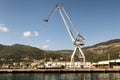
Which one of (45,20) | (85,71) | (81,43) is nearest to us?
(85,71)

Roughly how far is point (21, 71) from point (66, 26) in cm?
4217

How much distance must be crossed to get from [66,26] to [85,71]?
35.0 meters

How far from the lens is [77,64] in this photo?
160 m

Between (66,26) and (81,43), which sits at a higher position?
(66,26)

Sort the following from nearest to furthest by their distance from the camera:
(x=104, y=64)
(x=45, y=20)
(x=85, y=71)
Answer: (x=85, y=71)
(x=45, y=20)
(x=104, y=64)

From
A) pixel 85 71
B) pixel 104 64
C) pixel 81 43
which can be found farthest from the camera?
pixel 104 64

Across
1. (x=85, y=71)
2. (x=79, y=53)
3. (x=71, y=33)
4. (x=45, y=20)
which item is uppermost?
(x=45, y=20)

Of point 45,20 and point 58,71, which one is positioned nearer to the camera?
point 58,71

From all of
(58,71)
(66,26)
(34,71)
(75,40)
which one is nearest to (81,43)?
(75,40)

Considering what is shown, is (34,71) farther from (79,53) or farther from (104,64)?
(104,64)

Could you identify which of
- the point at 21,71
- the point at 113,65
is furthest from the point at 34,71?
the point at 113,65

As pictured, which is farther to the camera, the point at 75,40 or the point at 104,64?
the point at 104,64

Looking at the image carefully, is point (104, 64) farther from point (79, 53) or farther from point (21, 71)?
point (21, 71)

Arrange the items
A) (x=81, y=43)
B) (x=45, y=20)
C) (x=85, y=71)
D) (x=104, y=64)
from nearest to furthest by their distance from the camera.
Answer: (x=85, y=71) → (x=81, y=43) → (x=45, y=20) → (x=104, y=64)
